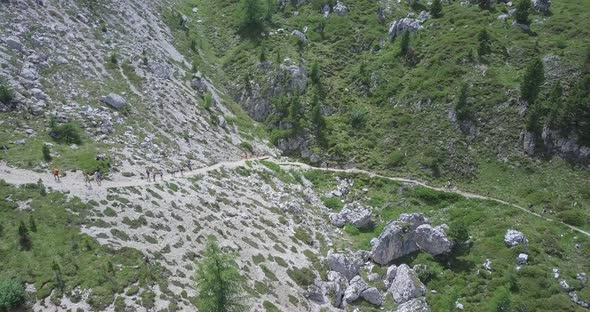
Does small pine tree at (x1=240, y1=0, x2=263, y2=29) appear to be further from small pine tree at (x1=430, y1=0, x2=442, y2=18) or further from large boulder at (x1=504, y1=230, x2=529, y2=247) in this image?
large boulder at (x1=504, y1=230, x2=529, y2=247)

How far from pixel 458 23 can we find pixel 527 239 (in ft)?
189

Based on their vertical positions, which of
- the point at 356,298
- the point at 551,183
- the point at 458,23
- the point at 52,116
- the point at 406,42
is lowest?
the point at 356,298

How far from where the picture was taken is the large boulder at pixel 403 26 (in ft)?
345

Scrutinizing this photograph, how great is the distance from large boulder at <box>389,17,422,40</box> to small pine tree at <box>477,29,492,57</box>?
1607 cm

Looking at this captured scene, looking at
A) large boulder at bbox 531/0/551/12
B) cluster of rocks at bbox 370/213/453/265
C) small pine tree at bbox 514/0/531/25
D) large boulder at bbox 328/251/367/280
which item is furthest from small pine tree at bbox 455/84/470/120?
large boulder at bbox 531/0/551/12

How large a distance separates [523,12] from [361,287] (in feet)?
245

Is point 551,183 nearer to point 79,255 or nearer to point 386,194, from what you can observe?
point 386,194

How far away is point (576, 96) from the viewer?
251 ft

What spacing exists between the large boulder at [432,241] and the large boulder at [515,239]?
7.88 m

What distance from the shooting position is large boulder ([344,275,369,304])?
5849cm

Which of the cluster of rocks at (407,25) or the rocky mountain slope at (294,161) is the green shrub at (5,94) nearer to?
the rocky mountain slope at (294,161)

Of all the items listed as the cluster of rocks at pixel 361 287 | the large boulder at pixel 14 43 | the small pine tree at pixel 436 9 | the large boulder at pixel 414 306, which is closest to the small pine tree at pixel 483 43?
the small pine tree at pixel 436 9

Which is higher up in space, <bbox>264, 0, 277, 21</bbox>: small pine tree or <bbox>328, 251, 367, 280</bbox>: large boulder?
<bbox>264, 0, 277, 21</bbox>: small pine tree

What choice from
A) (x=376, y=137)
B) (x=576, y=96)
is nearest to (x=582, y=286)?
(x=576, y=96)
